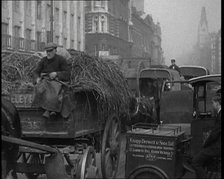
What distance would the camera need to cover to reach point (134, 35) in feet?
26.6

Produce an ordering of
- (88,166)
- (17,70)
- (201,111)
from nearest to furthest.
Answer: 1. (88,166)
2. (17,70)
3. (201,111)

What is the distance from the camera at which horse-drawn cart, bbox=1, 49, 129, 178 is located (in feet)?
16.9

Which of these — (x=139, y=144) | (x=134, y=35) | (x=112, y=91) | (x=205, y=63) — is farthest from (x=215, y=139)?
(x=134, y=35)

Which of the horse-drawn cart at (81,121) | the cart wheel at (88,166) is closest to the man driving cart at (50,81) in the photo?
A: the horse-drawn cart at (81,121)

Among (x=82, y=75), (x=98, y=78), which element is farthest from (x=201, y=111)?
(x=82, y=75)

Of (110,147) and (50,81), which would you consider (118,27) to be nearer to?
(110,147)

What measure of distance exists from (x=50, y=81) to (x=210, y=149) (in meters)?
1.81

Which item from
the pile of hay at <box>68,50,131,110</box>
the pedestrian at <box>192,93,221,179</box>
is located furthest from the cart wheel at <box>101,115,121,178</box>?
the pedestrian at <box>192,93,221,179</box>

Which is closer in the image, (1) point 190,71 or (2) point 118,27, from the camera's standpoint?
(2) point 118,27

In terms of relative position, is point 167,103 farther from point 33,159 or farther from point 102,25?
point 33,159

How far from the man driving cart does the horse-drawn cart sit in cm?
11

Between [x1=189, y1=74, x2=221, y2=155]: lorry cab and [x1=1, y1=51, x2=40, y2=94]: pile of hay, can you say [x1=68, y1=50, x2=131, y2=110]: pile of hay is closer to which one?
[x1=1, y1=51, x2=40, y2=94]: pile of hay

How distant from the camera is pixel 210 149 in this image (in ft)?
15.9

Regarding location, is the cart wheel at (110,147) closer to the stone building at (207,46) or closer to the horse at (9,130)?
the stone building at (207,46)
